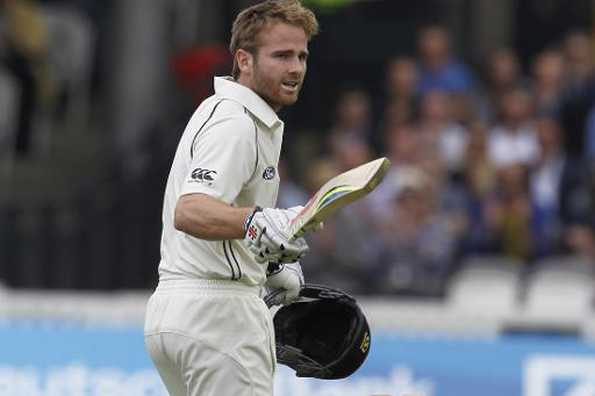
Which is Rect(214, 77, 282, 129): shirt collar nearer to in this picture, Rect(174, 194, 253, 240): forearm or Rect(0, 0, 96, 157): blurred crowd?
Rect(174, 194, 253, 240): forearm

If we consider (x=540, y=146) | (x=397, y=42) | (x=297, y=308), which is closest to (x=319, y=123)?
(x=397, y=42)

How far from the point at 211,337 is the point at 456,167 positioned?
21.2 feet

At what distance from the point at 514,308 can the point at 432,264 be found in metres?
1.00

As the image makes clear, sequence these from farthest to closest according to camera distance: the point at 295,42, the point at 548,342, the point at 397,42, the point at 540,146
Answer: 1. the point at 397,42
2. the point at 540,146
3. the point at 548,342
4. the point at 295,42

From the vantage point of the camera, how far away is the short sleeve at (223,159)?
18.6 ft

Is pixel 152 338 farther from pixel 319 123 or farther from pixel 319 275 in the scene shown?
pixel 319 123

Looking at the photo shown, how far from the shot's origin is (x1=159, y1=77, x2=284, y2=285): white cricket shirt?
569cm

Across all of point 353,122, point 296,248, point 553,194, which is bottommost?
point 553,194

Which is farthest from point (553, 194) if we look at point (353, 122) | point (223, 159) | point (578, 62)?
point (223, 159)

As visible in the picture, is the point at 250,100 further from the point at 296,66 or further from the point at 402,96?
the point at 402,96

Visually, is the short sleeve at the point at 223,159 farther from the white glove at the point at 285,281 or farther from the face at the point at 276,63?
the white glove at the point at 285,281

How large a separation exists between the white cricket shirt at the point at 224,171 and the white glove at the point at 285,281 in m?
0.32

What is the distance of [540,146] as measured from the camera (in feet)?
39.0

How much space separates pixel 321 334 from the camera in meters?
6.49
